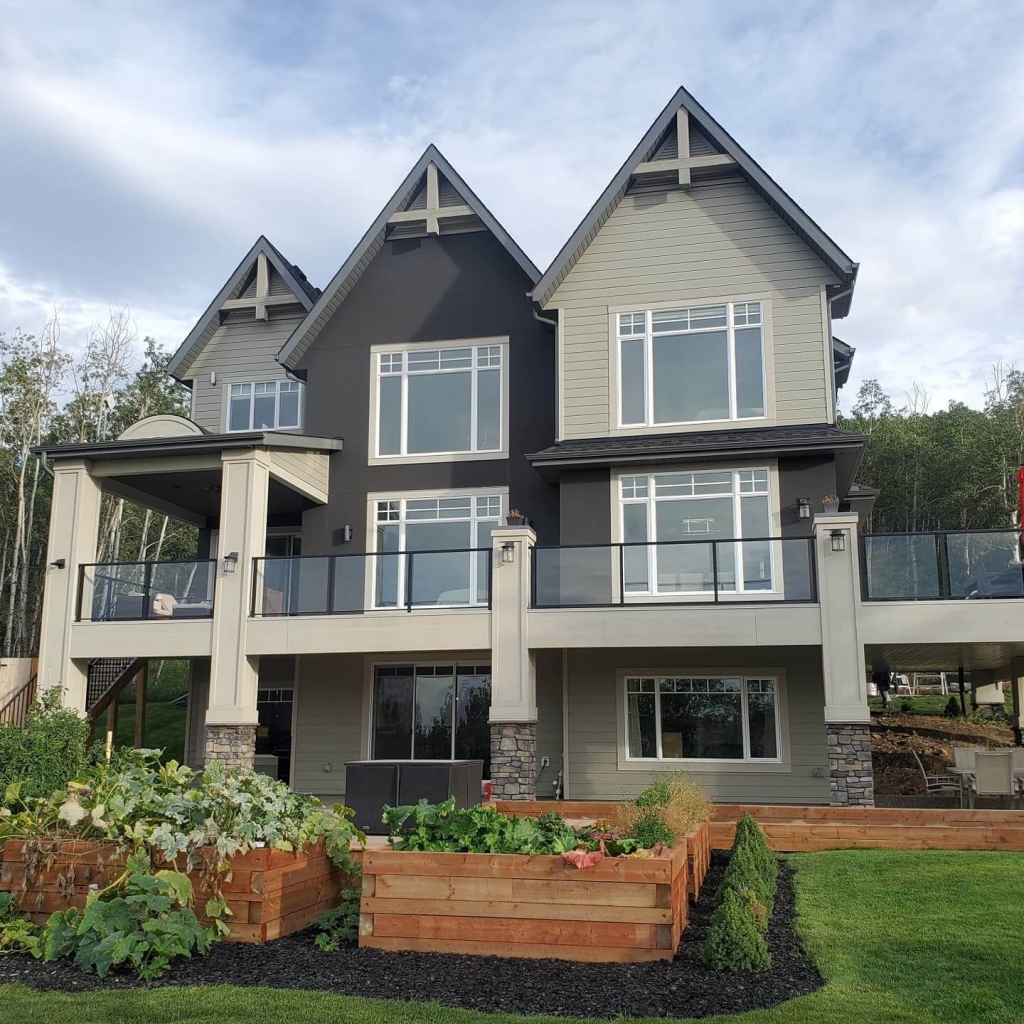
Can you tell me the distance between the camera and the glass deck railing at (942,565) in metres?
14.2

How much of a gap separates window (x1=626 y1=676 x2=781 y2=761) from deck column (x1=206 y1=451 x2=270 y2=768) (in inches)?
235

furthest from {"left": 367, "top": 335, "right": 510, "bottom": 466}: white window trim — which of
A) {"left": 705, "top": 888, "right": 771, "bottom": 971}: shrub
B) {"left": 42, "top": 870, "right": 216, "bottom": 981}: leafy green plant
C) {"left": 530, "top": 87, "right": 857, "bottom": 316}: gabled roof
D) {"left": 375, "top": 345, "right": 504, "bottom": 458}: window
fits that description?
{"left": 705, "top": 888, "right": 771, "bottom": 971}: shrub

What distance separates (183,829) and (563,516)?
999 cm

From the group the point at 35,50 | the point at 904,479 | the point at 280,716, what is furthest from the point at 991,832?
the point at 904,479

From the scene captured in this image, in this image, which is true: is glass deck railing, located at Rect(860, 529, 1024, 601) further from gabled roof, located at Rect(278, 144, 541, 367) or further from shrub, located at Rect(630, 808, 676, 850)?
gabled roof, located at Rect(278, 144, 541, 367)

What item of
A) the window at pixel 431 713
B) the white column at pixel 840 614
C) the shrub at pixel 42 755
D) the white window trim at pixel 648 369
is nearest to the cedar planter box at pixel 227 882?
the shrub at pixel 42 755

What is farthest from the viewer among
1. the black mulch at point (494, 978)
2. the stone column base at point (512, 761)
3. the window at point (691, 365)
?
the window at point (691, 365)

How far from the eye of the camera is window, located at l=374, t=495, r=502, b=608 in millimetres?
16156

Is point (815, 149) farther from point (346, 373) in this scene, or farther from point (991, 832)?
point (991, 832)

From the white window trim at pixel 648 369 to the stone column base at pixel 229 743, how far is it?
24.3ft

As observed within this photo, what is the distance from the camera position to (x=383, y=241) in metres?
19.0

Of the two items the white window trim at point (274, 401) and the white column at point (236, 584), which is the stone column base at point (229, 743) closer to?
the white column at point (236, 584)

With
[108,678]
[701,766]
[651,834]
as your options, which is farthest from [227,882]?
[108,678]

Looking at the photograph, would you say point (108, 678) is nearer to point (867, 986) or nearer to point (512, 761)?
point (512, 761)
